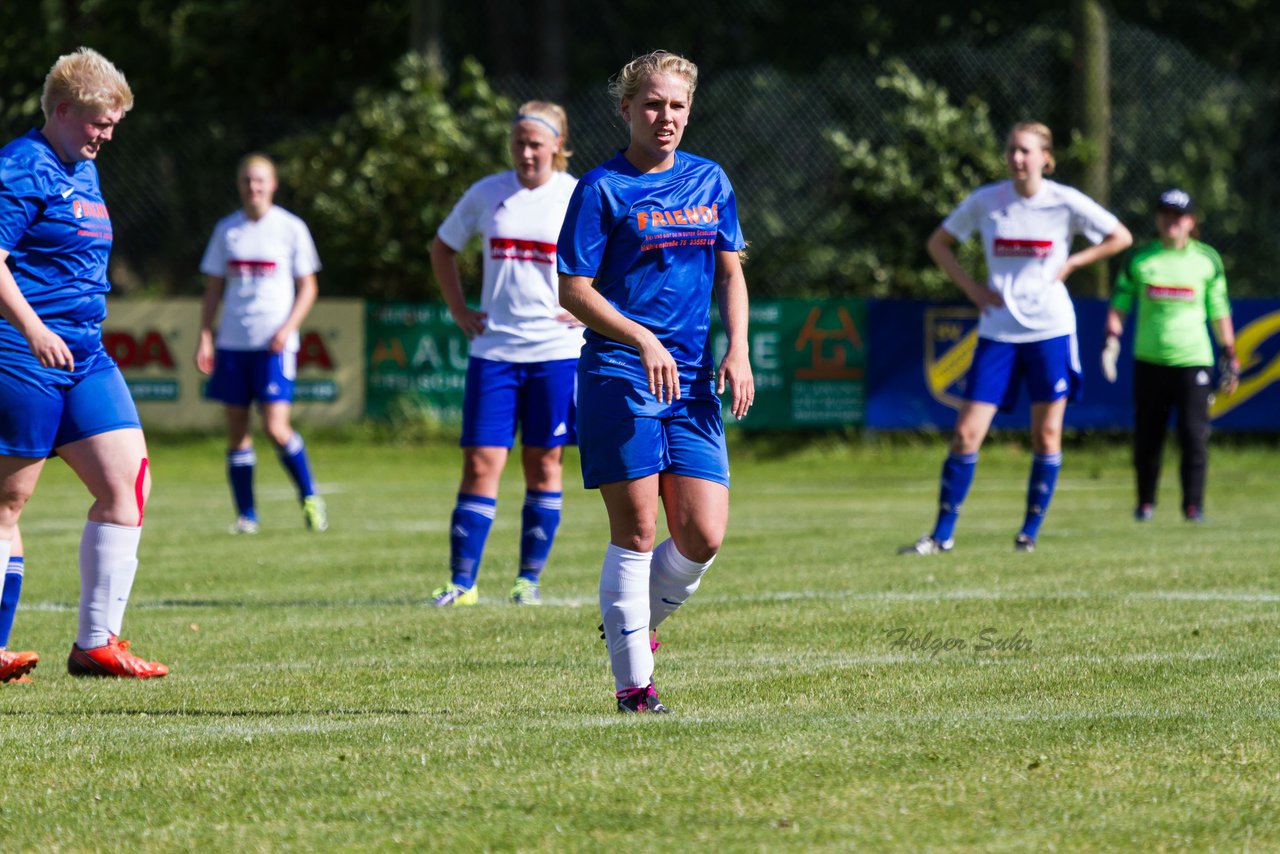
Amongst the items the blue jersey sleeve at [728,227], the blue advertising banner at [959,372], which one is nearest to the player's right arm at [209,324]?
the blue jersey sleeve at [728,227]

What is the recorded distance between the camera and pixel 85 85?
5.80 meters

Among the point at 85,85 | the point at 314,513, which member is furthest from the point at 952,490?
the point at 85,85

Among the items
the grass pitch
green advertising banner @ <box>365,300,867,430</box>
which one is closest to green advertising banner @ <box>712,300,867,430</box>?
green advertising banner @ <box>365,300,867,430</box>

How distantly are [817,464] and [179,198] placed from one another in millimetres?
8447

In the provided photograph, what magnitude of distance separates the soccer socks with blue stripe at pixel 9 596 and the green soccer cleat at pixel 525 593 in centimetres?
230

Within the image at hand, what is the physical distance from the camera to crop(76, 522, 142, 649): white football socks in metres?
6.21

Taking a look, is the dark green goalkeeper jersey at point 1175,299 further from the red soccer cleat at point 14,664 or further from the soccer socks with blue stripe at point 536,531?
the red soccer cleat at point 14,664

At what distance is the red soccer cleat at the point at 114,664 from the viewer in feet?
20.4

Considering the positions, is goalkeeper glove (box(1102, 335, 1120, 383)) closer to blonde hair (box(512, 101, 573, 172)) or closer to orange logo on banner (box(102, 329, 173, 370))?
blonde hair (box(512, 101, 573, 172))

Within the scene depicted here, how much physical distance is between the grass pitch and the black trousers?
166cm

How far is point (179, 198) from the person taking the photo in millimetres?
22016

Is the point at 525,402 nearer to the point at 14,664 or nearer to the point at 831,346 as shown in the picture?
the point at 14,664

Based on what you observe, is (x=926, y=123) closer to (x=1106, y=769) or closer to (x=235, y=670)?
(x=235, y=670)

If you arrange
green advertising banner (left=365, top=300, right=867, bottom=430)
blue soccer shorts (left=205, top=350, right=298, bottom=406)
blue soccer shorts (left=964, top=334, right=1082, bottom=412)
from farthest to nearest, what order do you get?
green advertising banner (left=365, top=300, right=867, bottom=430) < blue soccer shorts (left=205, top=350, right=298, bottom=406) < blue soccer shorts (left=964, top=334, right=1082, bottom=412)
